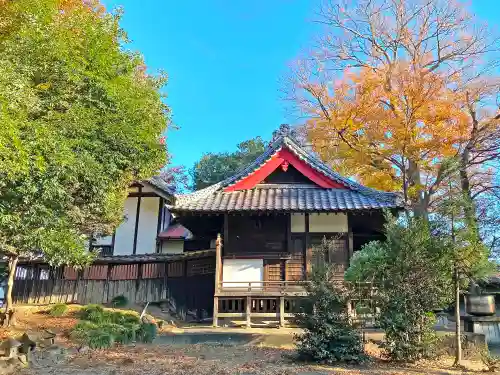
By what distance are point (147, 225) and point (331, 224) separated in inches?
514

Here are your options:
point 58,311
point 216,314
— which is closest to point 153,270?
point 58,311

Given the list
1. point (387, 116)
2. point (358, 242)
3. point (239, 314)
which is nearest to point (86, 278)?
point (239, 314)

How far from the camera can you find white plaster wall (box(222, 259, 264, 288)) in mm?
15695

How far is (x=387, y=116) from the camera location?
2089cm

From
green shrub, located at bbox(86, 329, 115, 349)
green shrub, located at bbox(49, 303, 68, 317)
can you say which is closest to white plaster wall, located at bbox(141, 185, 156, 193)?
green shrub, located at bbox(49, 303, 68, 317)

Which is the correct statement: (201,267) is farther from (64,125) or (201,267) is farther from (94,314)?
(64,125)

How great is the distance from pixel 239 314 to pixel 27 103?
9558 mm

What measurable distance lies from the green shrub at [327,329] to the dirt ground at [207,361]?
1.13 ft

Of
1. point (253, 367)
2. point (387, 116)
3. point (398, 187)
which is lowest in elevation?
point (253, 367)

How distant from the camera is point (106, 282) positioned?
20.3 m

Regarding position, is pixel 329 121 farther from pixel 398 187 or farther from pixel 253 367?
pixel 253 367

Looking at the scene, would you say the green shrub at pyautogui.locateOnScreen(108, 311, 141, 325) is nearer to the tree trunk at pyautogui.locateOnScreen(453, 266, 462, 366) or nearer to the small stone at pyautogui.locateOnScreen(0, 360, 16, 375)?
the small stone at pyautogui.locateOnScreen(0, 360, 16, 375)

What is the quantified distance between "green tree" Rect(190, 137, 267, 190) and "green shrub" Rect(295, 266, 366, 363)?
31050 mm

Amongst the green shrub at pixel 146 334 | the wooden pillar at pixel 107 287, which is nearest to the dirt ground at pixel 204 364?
the green shrub at pixel 146 334
